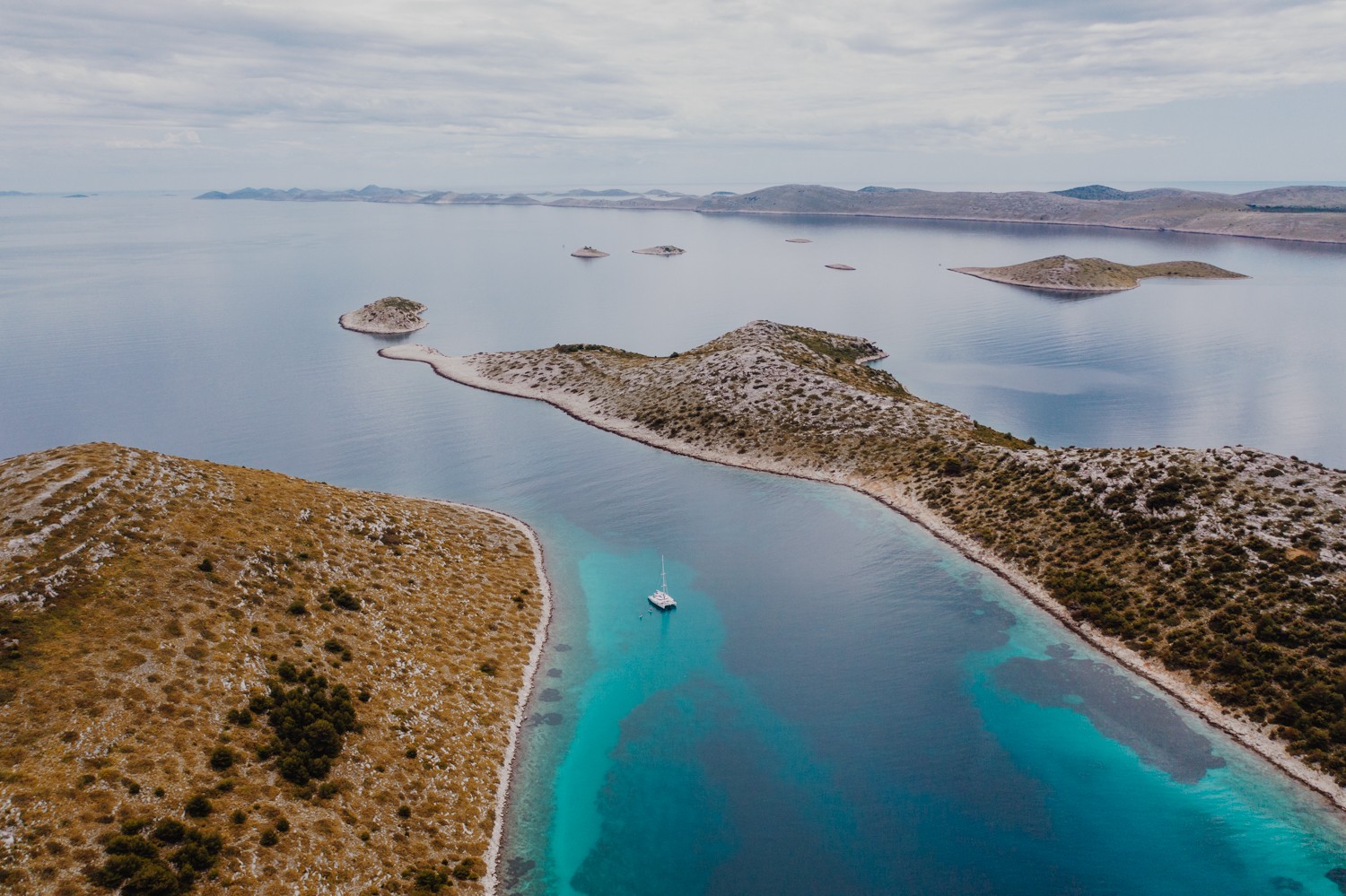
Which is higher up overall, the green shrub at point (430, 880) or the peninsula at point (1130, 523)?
the peninsula at point (1130, 523)

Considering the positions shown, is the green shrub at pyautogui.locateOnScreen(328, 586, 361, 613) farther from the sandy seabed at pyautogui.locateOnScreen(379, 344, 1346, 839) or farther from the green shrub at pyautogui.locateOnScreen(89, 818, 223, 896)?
the green shrub at pyautogui.locateOnScreen(89, 818, 223, 896)

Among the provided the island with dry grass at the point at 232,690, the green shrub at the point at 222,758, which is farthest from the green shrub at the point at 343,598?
the green shrub at the point at 222,758

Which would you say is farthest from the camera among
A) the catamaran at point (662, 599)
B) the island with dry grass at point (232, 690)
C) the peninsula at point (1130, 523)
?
the catamaran at point (662, 599)

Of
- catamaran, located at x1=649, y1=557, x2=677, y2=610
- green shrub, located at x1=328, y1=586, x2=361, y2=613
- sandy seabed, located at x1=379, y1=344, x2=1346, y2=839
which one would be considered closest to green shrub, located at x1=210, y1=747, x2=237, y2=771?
sandy seabed, located at x1=379, y1=344, x2=1346, y2=839

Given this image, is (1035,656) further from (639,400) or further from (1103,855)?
(639,400)

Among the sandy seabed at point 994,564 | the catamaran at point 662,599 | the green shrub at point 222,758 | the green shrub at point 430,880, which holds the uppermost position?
the green shrub at point 222,758

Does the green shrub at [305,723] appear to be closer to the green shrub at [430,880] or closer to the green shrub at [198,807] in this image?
the green shrub at [198,807]

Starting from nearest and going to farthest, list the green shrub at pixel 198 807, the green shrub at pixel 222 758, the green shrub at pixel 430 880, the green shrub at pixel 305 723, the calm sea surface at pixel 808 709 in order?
the green shrub at pixel 198 807 → the green shrub at pixel 430 880 → the green shrub at pixel 222 758 → the green shrub at pixel 305 723 → the calm sea surface at pixel 808 709
